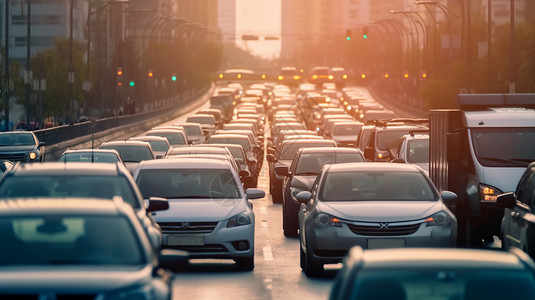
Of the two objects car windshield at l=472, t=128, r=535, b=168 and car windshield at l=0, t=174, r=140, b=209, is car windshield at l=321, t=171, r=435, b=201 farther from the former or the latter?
car windshield at l=472, t=128, r=535, b=168

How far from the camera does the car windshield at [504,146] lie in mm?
20922

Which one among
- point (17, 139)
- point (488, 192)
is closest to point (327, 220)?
point (488, 192)

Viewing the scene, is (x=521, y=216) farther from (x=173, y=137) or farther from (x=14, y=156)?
(x=14, y=156)

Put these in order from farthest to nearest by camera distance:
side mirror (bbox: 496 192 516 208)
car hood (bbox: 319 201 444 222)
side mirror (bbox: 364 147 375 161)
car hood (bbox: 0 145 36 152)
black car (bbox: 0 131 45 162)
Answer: car hood (bbox: 0 145 36 152)
black car (bbox: 0 131 45 162)
side mirror (bbox: 364 147 375 161)
car hood (bbox: 319 201 444 222)
side mirror (bbox: 496 192 516 208)

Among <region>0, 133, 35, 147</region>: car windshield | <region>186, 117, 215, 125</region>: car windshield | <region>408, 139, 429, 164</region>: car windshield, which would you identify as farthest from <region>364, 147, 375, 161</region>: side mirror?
<region>186, 117, 215, 125</region>: car windshield

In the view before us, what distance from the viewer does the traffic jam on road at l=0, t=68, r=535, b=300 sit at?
7.95m

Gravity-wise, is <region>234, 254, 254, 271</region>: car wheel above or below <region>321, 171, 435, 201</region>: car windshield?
below

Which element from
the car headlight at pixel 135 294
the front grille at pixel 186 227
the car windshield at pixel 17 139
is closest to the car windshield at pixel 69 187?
the front grille at pixel 186 227

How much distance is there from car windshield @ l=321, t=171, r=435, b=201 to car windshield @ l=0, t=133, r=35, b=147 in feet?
90.0

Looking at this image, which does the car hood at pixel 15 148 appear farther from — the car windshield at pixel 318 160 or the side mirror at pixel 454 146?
the side mirror at pixel 454 146

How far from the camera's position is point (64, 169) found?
546 inches

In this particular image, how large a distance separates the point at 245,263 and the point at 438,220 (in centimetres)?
279

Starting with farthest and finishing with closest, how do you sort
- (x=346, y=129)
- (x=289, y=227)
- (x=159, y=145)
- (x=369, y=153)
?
1. (x=346, y=129)
2. (x=159, y=145)
3. (x=369, y=153)
4. (x=289, y=227)

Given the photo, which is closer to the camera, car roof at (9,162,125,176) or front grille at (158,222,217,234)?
car roof at (9,162,125,176)
